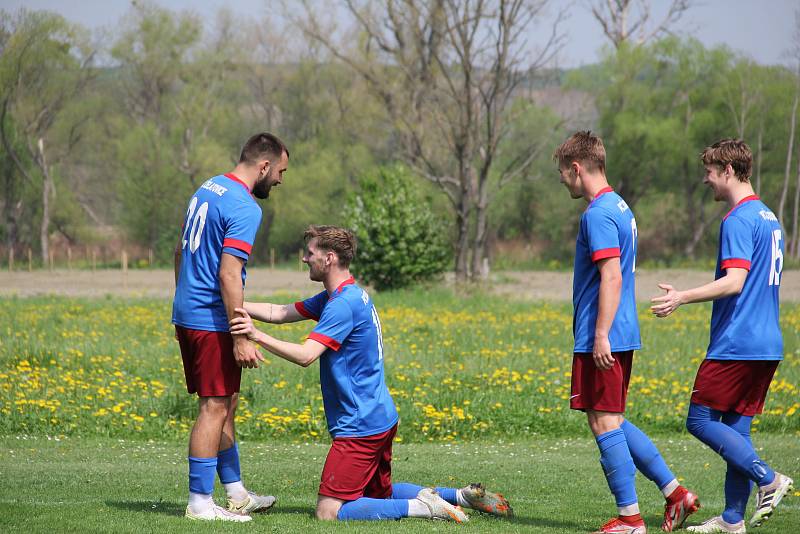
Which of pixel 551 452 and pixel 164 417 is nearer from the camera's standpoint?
pixel 551 452

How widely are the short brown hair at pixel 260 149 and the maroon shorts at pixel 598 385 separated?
216 centimetres

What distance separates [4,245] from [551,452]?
5509 centimetres

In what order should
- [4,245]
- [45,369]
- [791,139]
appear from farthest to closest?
[4,245], [791,139], [45,369]

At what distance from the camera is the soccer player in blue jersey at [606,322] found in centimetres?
528

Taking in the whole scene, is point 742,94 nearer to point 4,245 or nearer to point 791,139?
point 791,139

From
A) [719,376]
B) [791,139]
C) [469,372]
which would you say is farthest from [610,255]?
[791,139]

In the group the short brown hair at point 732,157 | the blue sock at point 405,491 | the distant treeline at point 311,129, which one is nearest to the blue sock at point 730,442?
the short brown hair at point 732,157

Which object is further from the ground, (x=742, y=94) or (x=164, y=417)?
(x=742, y=94)

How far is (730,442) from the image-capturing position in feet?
18.0

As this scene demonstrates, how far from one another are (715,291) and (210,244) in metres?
2.87

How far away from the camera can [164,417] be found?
10688 millimetres

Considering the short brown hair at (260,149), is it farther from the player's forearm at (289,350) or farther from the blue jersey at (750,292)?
the blue jersey at (750,292)

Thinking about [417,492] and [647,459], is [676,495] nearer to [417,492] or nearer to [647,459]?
[647,459]

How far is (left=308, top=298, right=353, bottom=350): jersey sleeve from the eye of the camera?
559 centimetres
